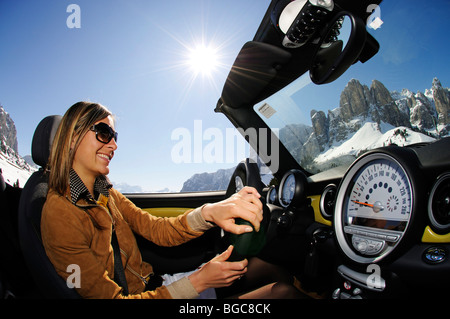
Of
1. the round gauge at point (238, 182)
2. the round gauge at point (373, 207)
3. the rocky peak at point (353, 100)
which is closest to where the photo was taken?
the round gauge at point (373, 207)

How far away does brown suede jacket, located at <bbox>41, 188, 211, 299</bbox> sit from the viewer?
0.95m

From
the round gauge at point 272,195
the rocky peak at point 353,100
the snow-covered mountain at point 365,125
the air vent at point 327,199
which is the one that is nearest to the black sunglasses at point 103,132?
the air vent at point 327,199

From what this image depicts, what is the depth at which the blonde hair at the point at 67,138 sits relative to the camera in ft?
3.71

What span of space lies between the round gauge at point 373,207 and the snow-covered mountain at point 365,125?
456 mm

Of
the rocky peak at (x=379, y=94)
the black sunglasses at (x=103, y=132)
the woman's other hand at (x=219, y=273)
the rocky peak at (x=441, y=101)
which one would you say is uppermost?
the rocky peak at (x=379, y=94)

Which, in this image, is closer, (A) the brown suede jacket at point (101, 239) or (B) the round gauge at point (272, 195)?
(A) the brown suede jacket at point (101, 239)

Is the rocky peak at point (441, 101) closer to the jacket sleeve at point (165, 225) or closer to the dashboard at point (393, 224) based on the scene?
the dashboard at point (393, 224)

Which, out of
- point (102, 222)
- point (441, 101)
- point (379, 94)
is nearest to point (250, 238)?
point (102, 222)

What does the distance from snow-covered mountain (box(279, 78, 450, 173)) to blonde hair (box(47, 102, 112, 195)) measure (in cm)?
179

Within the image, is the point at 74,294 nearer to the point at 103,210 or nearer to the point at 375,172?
the point at 103,210

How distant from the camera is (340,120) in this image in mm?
2660

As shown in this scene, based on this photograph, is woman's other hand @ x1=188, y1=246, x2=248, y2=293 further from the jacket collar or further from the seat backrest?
the jacket collar

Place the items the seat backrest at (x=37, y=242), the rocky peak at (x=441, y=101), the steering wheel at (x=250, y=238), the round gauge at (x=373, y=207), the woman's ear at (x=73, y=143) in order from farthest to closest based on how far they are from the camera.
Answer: the rocky peak at (x=441, y=101)
the woman's ear at (x=73, y=143)
the round gauge at (x=373, y=207)
the seat backrest at (x=37, y=242)
the steering wheel at (x=250, y=238)

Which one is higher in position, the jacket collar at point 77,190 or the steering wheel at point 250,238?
the jacket collar at point 77,190
